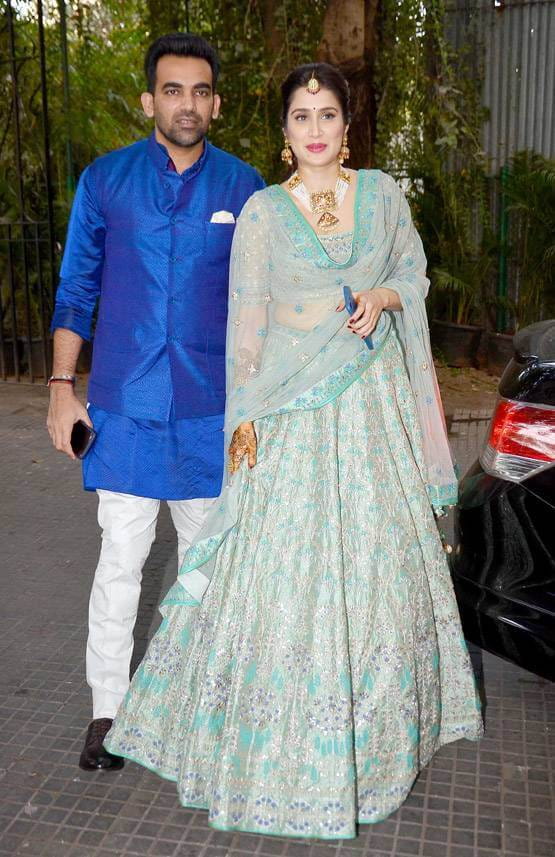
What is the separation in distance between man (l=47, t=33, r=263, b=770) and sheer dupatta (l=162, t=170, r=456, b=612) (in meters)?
0.22

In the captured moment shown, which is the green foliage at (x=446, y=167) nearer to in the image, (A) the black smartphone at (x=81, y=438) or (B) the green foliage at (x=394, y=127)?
(B) the green foliage at (x=394, y=127)

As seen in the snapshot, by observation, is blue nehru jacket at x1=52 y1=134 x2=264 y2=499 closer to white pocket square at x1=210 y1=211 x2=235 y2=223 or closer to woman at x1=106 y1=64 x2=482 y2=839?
white pocket square at x1=210 y1=211 x2=235 y2=223

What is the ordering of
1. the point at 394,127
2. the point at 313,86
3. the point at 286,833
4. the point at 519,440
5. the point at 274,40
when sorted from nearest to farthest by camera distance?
1. the point at 286,833
2. the point at 313,86
3. the point at 519,440
4. the point at 274,40
5. the point at 394,127

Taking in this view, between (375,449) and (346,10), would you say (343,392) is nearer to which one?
(375,449)

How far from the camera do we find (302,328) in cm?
295

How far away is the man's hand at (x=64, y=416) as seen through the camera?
316 cm

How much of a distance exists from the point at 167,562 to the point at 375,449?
227 centimetres

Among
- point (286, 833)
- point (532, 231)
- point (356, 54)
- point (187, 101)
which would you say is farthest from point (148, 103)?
point (532, 231)

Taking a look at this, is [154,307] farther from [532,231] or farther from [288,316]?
[532,231]

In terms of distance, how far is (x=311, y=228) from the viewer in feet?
9.55

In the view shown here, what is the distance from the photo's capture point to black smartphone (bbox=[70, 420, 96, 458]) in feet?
10.4

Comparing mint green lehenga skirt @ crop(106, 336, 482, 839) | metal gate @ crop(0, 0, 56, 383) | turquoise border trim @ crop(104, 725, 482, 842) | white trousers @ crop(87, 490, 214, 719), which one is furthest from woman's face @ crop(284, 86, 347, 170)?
metal gate @ crop(0, 0, 56, 383)

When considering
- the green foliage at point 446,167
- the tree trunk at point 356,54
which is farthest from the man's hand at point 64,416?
the green foliage at point 446,167

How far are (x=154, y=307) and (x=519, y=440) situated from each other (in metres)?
1.11
